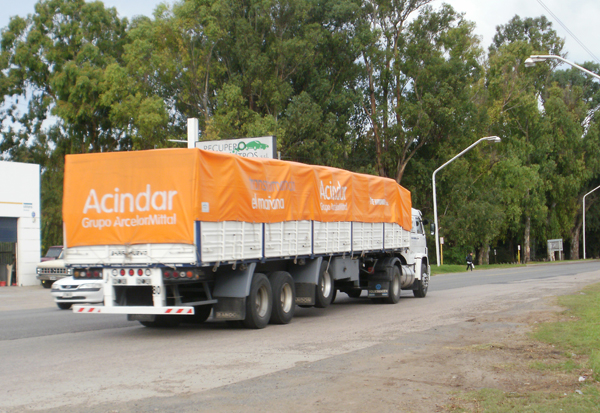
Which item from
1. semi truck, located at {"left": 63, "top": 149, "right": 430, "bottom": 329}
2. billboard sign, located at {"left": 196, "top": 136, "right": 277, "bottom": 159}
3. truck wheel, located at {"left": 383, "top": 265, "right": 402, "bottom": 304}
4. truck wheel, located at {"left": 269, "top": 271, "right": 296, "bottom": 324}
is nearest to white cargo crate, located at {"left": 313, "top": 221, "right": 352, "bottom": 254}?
Result: semi truck, located at {"left": 63, "top": 149, "right": 430, "bottom": 329}

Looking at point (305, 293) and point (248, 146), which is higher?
point (248, 146)

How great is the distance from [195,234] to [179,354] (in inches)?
80.0

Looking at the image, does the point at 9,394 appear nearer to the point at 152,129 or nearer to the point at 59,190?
the point at 152,129

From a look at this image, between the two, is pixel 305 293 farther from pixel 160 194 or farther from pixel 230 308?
pixel 160 194

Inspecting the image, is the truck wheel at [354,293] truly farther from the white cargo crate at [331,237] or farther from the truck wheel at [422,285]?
the white cargo crate at [331,237]

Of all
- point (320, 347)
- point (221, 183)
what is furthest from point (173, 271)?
point (320, 347)

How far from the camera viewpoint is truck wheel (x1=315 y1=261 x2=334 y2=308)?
1512 cm

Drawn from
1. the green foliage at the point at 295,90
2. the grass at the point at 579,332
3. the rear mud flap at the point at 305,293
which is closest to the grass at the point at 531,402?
the grass at the point at 579,332

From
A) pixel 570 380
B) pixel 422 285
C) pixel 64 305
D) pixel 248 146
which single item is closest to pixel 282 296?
pixel 64 305

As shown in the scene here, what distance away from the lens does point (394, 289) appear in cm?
1895

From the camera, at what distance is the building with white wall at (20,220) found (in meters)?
30.3

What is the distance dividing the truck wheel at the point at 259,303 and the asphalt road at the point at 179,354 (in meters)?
0.21

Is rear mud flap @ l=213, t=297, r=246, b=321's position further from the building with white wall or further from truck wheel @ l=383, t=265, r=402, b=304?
the building with white wall

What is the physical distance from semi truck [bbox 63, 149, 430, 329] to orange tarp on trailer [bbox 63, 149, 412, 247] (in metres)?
0.02
